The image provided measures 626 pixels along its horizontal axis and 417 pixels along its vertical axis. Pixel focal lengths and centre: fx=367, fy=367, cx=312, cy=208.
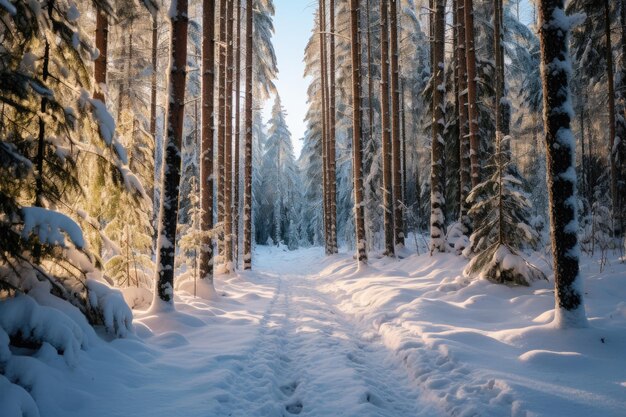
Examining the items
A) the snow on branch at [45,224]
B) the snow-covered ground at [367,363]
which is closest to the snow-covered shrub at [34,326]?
the snow-covered ground at [367,363]

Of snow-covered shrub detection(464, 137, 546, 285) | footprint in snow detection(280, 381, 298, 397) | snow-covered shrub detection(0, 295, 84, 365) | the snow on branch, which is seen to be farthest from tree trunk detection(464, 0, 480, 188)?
snow-covered shrub detection(0, 295, 84, 365)

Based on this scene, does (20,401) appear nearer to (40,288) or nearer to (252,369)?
(40,288)

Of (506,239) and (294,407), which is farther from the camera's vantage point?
(506,239)

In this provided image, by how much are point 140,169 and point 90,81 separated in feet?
15.4

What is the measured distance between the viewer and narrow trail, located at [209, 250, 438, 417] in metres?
3.69

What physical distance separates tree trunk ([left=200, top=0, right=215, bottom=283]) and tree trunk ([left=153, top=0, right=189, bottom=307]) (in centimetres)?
242

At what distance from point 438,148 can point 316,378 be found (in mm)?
10900

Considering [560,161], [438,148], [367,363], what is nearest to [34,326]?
[367,363]

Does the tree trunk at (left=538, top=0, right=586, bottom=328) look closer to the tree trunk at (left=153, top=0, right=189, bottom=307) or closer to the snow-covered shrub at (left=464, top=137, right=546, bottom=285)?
the snow-covered shrub at (left=464, top=137, right=546, bottom=285)

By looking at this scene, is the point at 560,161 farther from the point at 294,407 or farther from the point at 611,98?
the point at 611,98

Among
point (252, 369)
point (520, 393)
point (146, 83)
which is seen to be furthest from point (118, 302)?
point (146, 83)

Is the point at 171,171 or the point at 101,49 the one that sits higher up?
the point at 101,49

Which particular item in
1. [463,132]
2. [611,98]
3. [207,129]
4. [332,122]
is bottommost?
[207,129]

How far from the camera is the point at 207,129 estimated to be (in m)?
9.85
